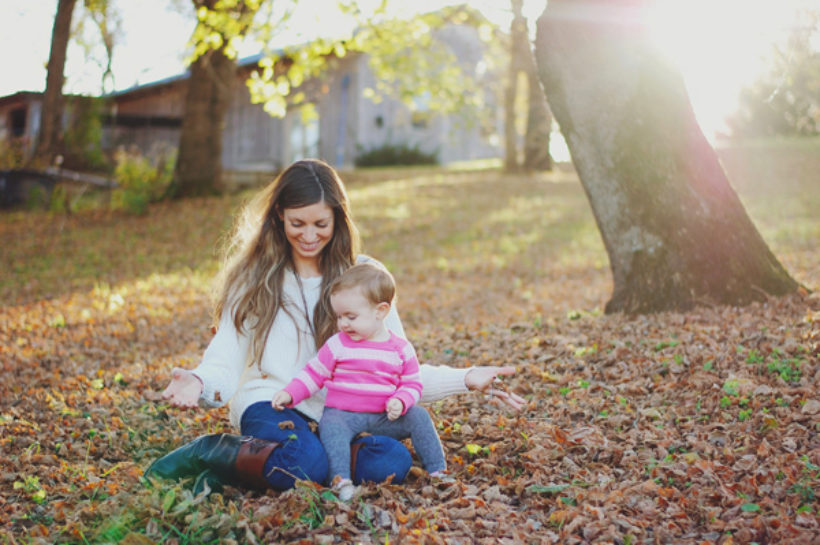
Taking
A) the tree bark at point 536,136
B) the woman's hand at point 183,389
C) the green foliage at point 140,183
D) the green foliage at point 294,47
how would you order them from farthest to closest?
the tree bark at point 536,136, the green foliage at point 140,183, the green foliage at point 294,47, the woman's hand at point 183,389

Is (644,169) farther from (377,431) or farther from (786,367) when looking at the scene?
(377,431)

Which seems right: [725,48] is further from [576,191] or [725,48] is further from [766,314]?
[576,191]

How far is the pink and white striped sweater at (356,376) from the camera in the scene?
11.9 ft

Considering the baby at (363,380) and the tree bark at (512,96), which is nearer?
the baby at (363,380)

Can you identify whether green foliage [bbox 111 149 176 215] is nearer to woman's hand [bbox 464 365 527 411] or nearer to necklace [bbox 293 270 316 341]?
necklace [bbox 293 270 316 341]

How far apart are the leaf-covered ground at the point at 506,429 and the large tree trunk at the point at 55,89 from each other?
8529 millimetres

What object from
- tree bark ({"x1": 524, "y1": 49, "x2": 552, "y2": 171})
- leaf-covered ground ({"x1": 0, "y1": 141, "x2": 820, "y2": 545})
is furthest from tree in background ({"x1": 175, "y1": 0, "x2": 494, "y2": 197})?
leaf-covered ground ({"x1": 0, "y1": 141, "x2": 820, "y2": 545})

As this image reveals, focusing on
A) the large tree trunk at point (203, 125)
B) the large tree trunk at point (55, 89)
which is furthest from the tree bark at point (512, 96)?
the large tree trunk at point (55, 89)

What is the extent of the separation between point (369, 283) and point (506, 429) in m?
1.30

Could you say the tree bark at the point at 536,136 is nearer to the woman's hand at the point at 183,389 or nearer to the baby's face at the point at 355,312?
the baby's face at the point at 355,312

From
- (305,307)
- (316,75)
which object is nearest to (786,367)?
(305,307)

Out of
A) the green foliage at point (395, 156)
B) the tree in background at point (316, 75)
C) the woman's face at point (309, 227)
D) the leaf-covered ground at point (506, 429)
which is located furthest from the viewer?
the green foliage at point (395, 156)

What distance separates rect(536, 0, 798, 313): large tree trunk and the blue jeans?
331cm

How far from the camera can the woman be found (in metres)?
3.47
